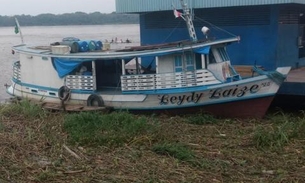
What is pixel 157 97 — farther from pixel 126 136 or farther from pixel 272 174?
pixel 272 174

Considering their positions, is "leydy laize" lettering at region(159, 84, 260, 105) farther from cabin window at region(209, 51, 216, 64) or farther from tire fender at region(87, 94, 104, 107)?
tire fender at region(87, 94, 104, 107)

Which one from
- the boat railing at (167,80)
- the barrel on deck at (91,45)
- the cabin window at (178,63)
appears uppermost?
the barrel on deck at (91,45)

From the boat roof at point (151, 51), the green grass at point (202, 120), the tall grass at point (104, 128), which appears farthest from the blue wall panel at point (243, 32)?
the tall grass at point (104, 128)

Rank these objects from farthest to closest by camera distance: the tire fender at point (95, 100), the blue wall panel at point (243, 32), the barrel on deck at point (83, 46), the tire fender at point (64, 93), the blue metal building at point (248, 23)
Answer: the blue wall panel at point (243, 32)
the blue metal building at point (248, 23)
the barrel on deck at point (83, 46)
the tire fender at point (64, 93)
the tire fender at point (95, 100)

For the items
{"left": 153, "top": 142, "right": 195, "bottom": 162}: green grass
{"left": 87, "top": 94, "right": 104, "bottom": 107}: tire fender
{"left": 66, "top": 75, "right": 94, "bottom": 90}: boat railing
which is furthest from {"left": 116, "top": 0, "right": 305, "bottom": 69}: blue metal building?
{"left": 153, "top": 142, "right": 195, "bottom": 162}: green grass

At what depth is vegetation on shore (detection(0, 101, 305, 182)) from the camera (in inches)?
253

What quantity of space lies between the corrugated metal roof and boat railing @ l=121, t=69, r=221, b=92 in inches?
137

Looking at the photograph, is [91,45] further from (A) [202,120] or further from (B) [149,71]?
(A) [202,120]

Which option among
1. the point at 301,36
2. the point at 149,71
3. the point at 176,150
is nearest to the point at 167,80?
the point at 149,71

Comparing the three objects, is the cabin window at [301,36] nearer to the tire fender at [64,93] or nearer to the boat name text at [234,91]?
the boat name text at [234,91]

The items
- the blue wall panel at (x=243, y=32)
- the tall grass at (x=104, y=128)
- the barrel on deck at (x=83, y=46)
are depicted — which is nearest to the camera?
the tall grass at (x=104, y=128)

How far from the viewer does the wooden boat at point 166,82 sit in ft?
34.7

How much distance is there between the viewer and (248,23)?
13.7 m

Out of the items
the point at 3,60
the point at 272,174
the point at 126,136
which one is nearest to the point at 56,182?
the point at 126,136
